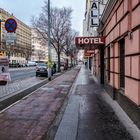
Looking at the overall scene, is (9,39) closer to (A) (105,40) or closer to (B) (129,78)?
(A) (105,40)

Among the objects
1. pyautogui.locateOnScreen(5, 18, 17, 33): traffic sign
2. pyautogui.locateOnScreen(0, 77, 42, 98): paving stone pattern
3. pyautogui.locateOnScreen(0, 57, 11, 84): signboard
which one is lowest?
pyautogui.locateOnScreen(0, 77, 42, 98): paving stone pattern

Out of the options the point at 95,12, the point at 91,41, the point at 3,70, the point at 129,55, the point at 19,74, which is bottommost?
the point at 19,74

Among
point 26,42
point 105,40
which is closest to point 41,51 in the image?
point 26,42

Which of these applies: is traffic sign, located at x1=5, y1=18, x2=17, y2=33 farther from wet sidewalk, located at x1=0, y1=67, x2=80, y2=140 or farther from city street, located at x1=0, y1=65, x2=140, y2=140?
city street, located at x1=0, y1=65, x2=140, y2=140

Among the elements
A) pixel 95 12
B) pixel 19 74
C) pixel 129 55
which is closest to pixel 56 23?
pixel 19 74

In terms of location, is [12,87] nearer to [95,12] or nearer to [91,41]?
[91,41]

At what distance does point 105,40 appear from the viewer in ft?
57.9

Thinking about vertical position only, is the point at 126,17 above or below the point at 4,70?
above

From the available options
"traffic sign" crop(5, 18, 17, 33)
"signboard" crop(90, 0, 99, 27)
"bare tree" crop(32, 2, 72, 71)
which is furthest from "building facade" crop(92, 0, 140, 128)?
"bare tree" crop(32, 2, 72, 71)

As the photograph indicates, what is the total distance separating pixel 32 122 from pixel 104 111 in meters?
2.73

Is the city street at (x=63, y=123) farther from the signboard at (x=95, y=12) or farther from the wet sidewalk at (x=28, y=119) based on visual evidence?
the signboard at (x=95, y=12)

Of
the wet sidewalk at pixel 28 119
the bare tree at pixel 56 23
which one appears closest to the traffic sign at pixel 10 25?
the wet sidewalk at pixel 28 119

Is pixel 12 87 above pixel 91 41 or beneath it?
beneath

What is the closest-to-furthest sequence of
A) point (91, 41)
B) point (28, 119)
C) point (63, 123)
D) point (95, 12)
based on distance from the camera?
point (63, 123)
point (28, 119)
point (91, 41)
point (95, 12)
